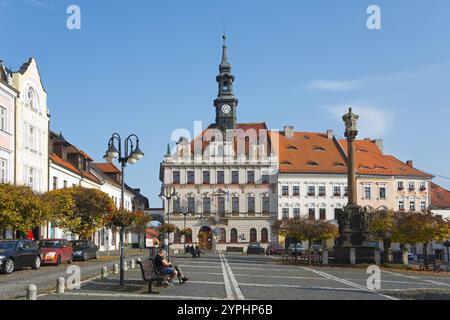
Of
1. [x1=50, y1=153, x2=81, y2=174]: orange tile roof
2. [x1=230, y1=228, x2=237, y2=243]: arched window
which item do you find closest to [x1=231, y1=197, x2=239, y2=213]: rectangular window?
[x1=230, y1=228, x2=237, y2=243]: arched window

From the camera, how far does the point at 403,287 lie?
76.8ft

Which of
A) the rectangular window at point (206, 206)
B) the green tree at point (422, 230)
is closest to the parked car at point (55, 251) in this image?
the green tree at point (422, 230)

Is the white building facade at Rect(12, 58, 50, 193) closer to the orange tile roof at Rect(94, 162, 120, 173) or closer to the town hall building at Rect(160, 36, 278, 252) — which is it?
the orange tile roof at Rect(94, 162, 120, 173)

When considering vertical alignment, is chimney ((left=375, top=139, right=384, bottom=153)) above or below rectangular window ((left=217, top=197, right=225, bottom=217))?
above

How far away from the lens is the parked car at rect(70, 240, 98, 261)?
39.7 meters

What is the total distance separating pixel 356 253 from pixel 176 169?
148ft

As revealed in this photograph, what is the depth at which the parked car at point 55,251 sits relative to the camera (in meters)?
33.2

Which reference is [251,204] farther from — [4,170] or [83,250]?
[4,170]

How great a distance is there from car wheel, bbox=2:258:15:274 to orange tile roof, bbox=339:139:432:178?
2479 inches

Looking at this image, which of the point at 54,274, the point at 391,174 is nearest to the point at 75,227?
the point at 54,274

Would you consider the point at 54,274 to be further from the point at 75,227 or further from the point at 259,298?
the point at 75,227

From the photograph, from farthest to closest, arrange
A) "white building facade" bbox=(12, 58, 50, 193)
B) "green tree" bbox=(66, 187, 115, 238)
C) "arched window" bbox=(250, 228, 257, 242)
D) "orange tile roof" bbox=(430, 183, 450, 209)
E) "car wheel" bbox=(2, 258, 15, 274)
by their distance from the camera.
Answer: "orange tile roof" bbox=(430, 183, 450, 209)
"arched window" bbox=(250, 228, 257, 242)
"white building facade" bbox=(12, 58, 50, 193)
"green tree" bbox=(66, 187, 115, 238)
"car wheel" bbox=(2, 258, 15, 274)

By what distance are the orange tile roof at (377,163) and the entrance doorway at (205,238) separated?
69.1 feet
